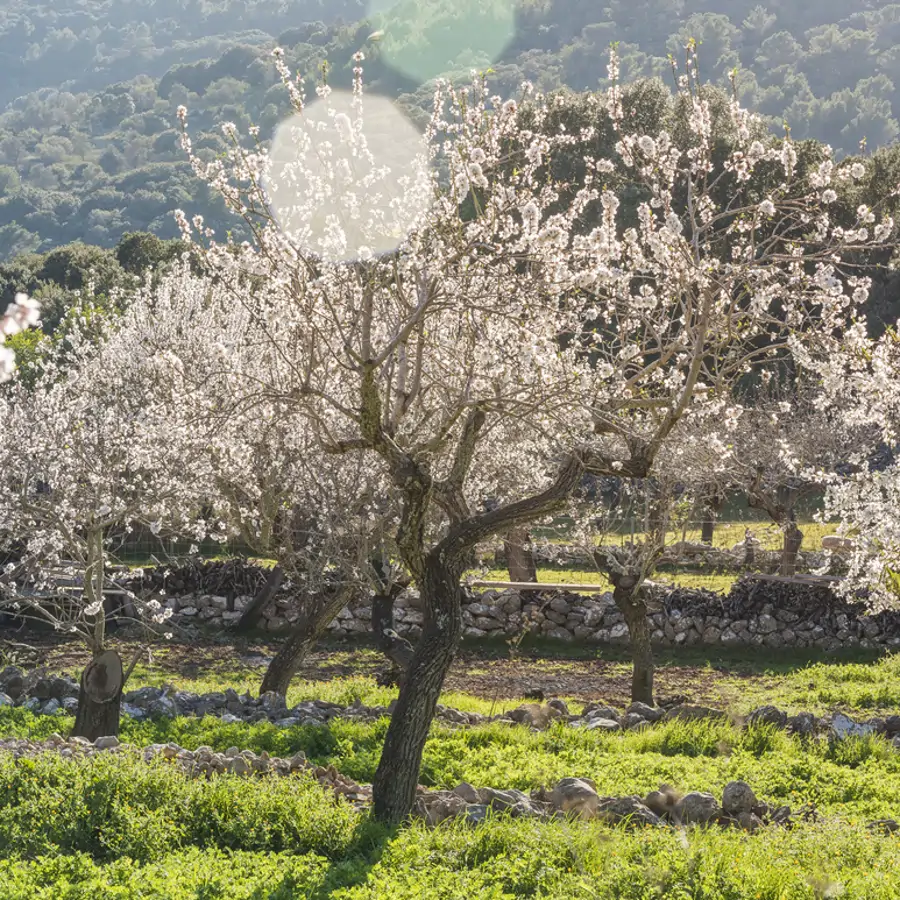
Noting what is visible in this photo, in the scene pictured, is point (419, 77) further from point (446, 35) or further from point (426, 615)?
point (426, 615)

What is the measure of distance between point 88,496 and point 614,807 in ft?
23.7

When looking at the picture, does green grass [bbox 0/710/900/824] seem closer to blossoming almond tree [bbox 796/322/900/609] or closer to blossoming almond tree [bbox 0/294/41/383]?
blossoming almond tree [bbox 796/322/900/609]

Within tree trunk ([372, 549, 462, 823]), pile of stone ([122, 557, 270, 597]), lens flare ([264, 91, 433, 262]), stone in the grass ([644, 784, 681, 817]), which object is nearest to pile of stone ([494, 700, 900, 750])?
stone in the grass ([644, 784, 681, 817])

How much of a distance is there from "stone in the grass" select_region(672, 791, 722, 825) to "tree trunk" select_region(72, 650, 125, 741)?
5.46m

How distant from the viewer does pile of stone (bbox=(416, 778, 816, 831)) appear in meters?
7.68

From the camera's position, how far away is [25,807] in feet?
24.1

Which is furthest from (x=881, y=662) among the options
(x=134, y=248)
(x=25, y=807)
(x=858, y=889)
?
(x=134, y=248)

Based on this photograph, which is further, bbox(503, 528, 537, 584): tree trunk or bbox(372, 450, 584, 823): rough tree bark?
bbox(503, 528, 537, 584): tree trunk

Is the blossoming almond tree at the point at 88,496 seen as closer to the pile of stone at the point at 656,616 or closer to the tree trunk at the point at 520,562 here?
the pile of stone at the point at 656,616

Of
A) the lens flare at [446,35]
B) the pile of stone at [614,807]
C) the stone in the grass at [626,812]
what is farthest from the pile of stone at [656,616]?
the lens flare at [446,35]

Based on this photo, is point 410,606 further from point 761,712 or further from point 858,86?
point 858,86

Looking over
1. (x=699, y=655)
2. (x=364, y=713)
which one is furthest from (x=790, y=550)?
(x=364, y=713)

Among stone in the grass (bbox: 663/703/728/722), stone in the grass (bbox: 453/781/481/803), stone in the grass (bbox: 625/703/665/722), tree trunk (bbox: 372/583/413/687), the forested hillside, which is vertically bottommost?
stone in the grass (bbox: 453/781/481/803)

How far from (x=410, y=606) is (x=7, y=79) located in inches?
7093
